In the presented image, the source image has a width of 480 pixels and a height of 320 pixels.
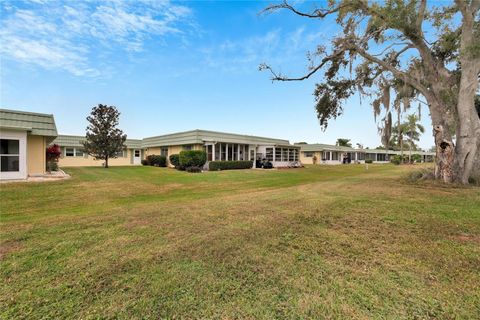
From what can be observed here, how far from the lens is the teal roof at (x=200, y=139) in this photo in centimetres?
2194

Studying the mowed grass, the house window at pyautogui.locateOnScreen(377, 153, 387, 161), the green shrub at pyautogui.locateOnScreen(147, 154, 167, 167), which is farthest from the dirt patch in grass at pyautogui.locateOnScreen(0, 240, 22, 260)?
the house window at pyautogui.locateOnScreen(377, 153, 387, 161)

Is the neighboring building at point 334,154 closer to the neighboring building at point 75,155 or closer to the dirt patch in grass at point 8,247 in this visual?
the neighboring building at point 75,155

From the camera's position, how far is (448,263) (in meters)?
2.98

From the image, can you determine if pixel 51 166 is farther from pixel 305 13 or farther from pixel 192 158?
pixel 305 13

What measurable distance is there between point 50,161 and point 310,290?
18618 mm

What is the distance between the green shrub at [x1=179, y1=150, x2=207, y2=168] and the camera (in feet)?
64.5

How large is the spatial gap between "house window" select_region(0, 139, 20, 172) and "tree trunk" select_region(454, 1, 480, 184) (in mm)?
20067

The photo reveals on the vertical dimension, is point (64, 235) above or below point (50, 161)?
below

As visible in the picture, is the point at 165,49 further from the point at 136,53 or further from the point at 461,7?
the point at 461,7

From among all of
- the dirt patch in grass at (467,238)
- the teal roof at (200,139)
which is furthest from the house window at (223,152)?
the dirt patch in grass at (467,238)

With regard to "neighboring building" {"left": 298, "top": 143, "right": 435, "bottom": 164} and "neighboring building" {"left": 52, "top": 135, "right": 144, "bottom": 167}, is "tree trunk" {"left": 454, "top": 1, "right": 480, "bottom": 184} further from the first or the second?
"neighboring building" {"left": 52, "top": 135, "right": 144, "bottom": 167}

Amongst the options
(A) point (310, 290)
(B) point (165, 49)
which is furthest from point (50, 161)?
(A) point (310, 290)

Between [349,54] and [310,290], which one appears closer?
[310,290]

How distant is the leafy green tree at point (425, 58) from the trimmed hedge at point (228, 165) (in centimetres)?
1072
